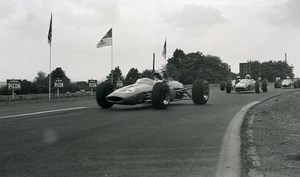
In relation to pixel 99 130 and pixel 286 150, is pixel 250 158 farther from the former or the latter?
pixel 99 130

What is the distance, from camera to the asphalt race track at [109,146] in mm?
5312

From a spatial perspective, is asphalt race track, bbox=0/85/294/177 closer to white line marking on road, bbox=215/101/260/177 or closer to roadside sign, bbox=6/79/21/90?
white line marking on road, bbox=215/101/260/177

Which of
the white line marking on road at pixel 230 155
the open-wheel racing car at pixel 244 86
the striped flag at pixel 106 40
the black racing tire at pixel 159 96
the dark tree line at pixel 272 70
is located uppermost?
the dark tree line at pixel 272 70

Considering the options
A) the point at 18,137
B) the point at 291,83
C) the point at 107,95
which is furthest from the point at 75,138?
the point at 291,83

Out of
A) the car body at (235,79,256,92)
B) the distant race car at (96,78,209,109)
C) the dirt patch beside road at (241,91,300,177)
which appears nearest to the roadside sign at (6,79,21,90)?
the distant race car at (96,78,209,109)

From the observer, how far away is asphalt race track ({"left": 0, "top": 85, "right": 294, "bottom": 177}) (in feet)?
17.4

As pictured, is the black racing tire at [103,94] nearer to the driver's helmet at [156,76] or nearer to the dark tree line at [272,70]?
the driver's helmet at [156,76]

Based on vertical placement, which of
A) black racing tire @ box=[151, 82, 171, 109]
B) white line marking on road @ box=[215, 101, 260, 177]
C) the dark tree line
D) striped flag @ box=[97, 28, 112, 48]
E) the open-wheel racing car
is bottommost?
white line marking on road @ box=[215, 101, 260, 177]

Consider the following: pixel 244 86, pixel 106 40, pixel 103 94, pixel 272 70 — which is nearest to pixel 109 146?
pixel 103 94

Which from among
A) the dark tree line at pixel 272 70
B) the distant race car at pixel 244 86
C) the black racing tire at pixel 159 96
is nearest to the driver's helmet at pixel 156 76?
the black racing tire at pixel 159 96

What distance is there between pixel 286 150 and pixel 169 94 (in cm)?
811

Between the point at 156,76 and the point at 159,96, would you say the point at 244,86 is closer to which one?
the point at 156,76

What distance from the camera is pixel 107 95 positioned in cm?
1462

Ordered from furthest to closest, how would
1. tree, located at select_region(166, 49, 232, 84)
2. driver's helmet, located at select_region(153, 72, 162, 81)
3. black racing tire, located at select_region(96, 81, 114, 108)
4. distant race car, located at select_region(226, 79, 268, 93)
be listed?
tree, located at select_region(166, 49, 232, 84)
distant race car, located at select_region(226, 79, 268, 93)
driver's helmet, located at select_region(153, 72, 162, 81)
black racing tire, located at select_region(96, 81, 114, 108)
